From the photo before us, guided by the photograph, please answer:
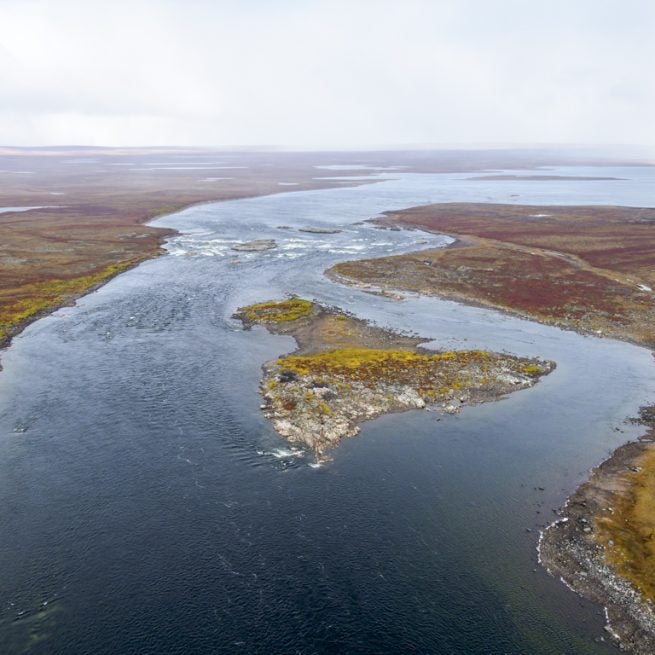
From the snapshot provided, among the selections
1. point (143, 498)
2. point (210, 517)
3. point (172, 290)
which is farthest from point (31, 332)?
point (210, 517)

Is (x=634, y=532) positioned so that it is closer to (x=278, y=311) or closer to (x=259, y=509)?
(x=259, y=509)

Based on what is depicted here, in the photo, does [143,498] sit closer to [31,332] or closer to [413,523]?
[413,523]

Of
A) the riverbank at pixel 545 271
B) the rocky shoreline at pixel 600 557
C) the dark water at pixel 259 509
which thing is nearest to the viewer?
the dark water at pixel 259 509

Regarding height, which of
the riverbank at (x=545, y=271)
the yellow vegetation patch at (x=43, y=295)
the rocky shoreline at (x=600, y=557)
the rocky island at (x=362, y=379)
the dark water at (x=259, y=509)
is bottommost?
the rocky shoreline at (x=600, y=557)

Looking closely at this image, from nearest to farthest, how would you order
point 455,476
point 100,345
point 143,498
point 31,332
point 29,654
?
point 29,654 → point 143,498 → point 455,476 → point 100,345 → point 31,332

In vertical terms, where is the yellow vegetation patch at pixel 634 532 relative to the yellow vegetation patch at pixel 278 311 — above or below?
below

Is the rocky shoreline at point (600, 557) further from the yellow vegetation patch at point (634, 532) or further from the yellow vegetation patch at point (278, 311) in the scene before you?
the yellow vegetation patch at point (278, 311)

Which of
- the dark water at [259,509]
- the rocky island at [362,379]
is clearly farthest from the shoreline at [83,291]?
the rocky island at [362,379]
